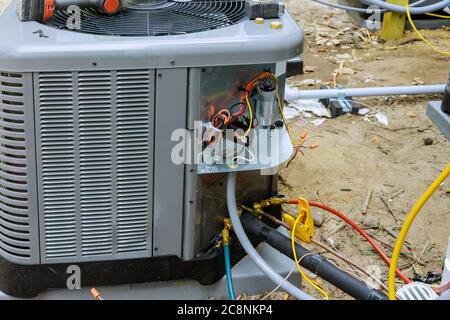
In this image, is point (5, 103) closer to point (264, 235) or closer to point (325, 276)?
point (264, 235)

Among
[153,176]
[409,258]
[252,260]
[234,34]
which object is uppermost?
[234,34]

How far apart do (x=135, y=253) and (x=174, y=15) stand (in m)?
0.81

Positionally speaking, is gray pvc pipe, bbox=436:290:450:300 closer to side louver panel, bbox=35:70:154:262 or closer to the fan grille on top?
side louver panel, bbox=35:70:154:262

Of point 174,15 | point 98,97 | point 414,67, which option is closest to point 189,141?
point 98,97

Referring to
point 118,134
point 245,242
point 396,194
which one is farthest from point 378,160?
point 118,134

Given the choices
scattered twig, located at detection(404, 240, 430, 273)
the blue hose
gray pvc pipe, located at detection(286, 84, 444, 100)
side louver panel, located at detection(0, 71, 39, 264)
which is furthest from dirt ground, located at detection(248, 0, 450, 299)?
side louver panel, located at detection(0, 71, 39, 264)

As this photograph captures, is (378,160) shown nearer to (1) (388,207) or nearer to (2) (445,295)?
(1) (388,207)

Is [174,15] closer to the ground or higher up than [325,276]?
higher up

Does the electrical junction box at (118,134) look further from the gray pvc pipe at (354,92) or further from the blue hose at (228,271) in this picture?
the gray pvc pipe at (354,92)

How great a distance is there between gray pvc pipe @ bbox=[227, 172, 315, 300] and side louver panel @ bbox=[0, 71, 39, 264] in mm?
628

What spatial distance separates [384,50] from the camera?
16.3 ft

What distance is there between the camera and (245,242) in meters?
2.25

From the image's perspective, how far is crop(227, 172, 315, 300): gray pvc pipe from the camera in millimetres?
2209

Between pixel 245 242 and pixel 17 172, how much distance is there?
0.77m
